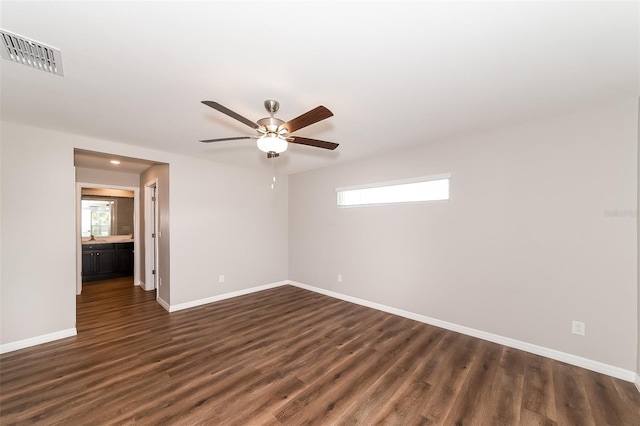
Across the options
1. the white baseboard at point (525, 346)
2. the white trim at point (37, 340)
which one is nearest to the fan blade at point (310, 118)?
the white baseboard at point (525, 346)

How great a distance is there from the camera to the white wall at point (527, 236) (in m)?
2.24

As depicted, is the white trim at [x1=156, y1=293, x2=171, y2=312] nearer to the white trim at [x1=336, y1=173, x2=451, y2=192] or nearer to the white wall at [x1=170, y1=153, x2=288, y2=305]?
the white wall at [x1=170, y1=153, x2=288, y2=305]

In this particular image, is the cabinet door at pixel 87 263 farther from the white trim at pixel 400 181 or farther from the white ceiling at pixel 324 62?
the white trim at pixel 400 181

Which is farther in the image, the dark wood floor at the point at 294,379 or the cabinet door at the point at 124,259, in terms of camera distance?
the cabinet door at the point at 124,259

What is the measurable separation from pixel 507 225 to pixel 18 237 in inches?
218

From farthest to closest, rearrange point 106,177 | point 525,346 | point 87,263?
point 87,263 < point 106,177 < point 525,346

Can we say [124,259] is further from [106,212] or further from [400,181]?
[400,181]

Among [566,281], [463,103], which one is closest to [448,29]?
[463,103]

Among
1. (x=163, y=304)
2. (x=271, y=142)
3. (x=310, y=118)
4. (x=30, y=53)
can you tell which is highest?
(x=30, y=53)

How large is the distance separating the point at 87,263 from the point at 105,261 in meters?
0.32

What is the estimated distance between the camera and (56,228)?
117 inches

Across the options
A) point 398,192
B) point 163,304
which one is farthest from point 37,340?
point 398,192

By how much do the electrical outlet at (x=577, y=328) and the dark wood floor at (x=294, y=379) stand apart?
35 cm

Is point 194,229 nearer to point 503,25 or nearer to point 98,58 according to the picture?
point 98,58
